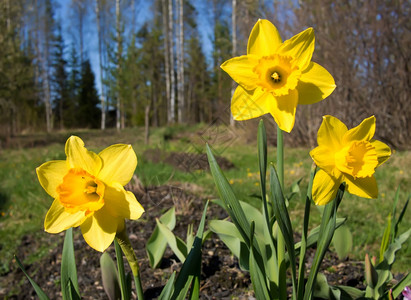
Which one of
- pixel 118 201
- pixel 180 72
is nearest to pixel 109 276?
pixel 118 201

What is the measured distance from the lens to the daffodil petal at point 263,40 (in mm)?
804

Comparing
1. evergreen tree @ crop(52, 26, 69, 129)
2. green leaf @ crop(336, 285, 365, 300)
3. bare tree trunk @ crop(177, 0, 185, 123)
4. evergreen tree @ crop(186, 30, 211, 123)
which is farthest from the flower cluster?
evergreen tree @ crop(52, 26, 69, 129)

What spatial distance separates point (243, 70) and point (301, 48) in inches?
6.0

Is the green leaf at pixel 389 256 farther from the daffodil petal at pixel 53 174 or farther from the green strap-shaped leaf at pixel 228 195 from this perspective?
the daffodil petal at pixel 53 174

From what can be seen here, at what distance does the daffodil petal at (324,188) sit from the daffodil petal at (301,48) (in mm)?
263

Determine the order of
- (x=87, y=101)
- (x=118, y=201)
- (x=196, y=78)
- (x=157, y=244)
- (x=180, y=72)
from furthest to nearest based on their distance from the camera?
(x=196, y=78) → (x=87, y=101) → (x=180, y=72) → (x=157, y=244) → (x=118, y=201)

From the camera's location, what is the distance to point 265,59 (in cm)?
81

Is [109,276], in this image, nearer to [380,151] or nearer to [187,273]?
[187,273]

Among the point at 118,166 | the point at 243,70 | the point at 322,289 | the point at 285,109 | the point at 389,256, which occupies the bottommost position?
the point at 322,289

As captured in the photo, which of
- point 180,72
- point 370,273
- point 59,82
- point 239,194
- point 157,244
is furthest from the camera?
point 59,82

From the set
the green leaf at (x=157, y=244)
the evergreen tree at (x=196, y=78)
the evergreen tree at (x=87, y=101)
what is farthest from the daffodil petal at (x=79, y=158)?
the evergreen tree at (x=87, y=101)

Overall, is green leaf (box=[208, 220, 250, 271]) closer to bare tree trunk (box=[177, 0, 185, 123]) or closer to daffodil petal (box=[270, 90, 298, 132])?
daffodil petal (box=[270, 90, 298, 132])

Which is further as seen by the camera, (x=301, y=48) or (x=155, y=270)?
(x=155, y=270)

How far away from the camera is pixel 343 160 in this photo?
76cm
